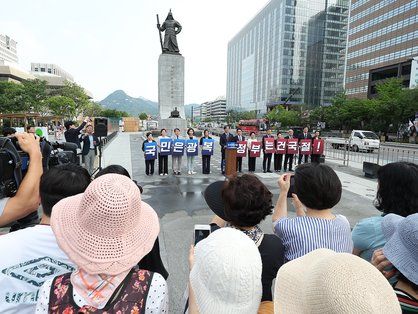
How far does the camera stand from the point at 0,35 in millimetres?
142250

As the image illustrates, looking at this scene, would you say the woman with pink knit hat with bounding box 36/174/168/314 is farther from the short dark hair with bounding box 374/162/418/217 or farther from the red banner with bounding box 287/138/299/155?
the red banner with bounding box 287/138/299/155

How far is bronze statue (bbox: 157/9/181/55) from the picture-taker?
→ 75.7 feet

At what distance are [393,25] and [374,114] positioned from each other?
98.0 ft

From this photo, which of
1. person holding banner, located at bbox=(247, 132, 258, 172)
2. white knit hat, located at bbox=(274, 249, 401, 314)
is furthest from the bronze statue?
white knit hat, located at bbox=(274, 249, 401, 314)

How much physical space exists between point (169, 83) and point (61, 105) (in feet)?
146

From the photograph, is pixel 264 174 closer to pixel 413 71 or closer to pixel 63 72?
pixel 413 71

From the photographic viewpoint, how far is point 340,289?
90 centimetres

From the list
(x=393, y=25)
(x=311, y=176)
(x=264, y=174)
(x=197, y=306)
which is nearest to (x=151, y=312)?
(x=197, y=306)

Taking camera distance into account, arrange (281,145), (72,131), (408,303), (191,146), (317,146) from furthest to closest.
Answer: (317,146), (281,145), (191,146), (72,131), (408,303)

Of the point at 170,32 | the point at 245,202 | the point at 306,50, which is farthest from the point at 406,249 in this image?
the point at 306,50

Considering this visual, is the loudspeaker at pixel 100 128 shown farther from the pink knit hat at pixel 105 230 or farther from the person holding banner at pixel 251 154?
the pink knit hat at pixel 105 230

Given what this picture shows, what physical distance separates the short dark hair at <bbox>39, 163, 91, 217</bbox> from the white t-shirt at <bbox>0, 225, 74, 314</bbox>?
0.31 meters

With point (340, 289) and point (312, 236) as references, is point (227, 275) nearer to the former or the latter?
point (340, 289)

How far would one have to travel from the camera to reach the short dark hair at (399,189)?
2426 millimetres
